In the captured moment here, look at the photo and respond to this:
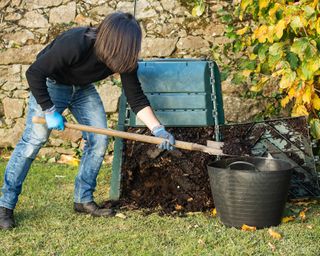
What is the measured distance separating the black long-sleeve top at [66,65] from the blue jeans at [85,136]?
15 centimetres

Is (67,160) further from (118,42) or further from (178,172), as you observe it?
(118,42)

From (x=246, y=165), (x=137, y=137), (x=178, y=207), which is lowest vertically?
(x=178, y=207)

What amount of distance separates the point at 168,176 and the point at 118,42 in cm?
130

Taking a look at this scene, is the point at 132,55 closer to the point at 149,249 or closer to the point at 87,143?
the point at 87,143

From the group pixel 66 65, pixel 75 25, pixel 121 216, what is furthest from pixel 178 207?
pixel 75 25

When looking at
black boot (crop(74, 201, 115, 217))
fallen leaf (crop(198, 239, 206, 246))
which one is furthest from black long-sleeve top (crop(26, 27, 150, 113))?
fallen leaf (crop(198, 239, 206, 246))

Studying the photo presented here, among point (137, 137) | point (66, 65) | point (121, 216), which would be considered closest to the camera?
point (66, 65)

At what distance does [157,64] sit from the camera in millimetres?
4418

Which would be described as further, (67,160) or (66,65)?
(67,160)

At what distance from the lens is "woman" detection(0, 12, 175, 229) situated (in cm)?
364

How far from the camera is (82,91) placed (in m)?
4.10

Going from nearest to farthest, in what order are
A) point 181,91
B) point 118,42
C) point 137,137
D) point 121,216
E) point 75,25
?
point 118,42 < point 137,137 < point 121,216 < point 181,91 < point 75,25

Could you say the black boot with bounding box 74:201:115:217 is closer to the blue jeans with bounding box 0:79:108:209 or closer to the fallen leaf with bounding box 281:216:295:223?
the blue jeans with bounding box 0:79:108:209

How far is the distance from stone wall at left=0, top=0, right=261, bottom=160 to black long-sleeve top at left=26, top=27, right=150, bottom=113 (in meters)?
2.38
